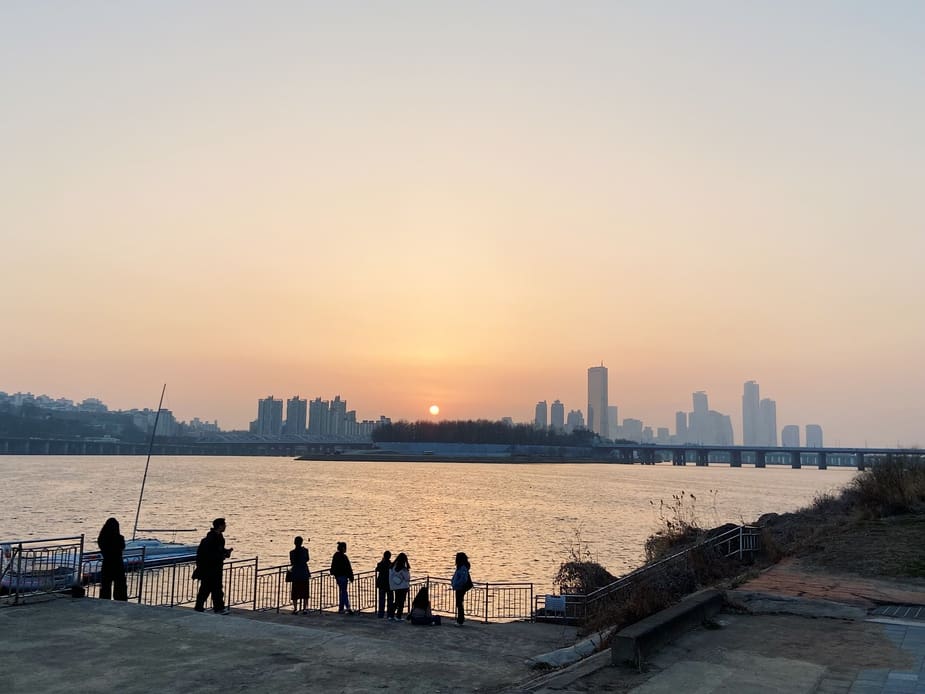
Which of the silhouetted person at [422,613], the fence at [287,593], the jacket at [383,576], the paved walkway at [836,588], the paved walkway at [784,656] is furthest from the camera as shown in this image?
the fence at [287,593]

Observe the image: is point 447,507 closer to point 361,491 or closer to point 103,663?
point 361,491

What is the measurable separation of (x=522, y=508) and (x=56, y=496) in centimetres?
5704

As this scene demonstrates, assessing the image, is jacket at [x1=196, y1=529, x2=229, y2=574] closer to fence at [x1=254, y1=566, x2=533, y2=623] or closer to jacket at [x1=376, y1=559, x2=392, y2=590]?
jacket at [x1=376, y1=559, x2=392, y2=590]

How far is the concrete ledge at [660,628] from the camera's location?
9.12 metres

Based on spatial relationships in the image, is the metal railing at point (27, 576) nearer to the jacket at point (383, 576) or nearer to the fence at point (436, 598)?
the jacket at point (383, 576)

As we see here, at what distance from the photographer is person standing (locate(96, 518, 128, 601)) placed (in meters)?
14.8

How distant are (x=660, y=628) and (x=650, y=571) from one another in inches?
275

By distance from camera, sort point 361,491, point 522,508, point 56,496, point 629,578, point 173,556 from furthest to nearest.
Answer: point 361,491 → point 56,496 → point 522,508 → point 173,556 → point 629,578

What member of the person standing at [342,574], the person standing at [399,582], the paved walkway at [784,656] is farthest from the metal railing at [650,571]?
the person standing at [342,574]

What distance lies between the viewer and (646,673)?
877cm

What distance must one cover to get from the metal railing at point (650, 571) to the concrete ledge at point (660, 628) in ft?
14.4

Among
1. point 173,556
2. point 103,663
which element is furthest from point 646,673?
point 173,556

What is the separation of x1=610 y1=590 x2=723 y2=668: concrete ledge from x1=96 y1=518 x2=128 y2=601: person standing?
10288 millimetres

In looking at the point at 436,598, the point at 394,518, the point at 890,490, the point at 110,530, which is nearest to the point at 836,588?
the point at 890,490
